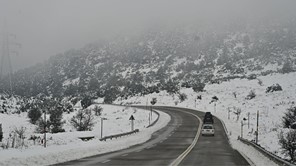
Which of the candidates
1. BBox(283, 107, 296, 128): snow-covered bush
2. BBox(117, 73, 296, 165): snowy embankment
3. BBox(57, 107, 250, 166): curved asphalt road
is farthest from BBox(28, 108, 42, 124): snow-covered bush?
BBox(283, 107, 296, 128): snow-covered bush

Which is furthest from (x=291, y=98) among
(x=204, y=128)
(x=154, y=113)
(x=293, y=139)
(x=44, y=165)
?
(x=44, y=165)

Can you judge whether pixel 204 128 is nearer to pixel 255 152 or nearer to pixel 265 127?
pixel 265 127

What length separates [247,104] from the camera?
294 ft

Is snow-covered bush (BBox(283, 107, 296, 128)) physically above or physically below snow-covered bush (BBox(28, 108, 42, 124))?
above

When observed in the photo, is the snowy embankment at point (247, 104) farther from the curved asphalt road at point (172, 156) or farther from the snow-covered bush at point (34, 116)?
the snow-covered bush at point (34, 116)

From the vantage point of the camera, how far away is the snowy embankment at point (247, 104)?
45213mm

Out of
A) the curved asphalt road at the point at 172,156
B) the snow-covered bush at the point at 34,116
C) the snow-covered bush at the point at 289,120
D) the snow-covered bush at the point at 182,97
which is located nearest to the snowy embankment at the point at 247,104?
the snow-covered bush at the point at 289,120

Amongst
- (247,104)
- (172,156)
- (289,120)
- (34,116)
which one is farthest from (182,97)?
(172,156)

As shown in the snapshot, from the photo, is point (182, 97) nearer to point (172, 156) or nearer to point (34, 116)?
point (34, 116)

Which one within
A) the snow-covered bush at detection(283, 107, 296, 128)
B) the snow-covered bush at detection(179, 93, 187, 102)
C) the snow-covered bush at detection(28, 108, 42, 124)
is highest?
the snow-covered bush at detection(179, 93, 187, 102)

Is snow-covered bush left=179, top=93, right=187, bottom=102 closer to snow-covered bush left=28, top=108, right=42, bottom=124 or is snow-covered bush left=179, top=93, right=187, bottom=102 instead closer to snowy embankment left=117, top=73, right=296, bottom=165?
snowy embankment left=117, top=73, right=296, bottom=165

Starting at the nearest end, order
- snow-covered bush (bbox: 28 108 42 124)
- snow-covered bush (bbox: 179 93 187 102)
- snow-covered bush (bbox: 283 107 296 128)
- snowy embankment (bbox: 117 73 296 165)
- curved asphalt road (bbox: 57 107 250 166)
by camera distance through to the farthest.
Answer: curved asphalt road (bbox: 57 107 250 166) < snowy embankment (bbox: 117 73 296 165) < snow-covered bush (bbox: 283 107 296 128) < snow-covered bush (bbox: 28 108 42 124) < snow-covered bush (bbox: 179 93 187 102)

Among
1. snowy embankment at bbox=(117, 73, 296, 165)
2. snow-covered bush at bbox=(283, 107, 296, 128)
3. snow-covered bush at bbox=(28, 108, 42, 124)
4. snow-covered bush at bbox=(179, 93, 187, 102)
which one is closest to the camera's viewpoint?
snowy embankment at bbox=(117, 73, 296, 165)

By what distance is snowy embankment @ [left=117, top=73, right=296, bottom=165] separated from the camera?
45.2 meters
